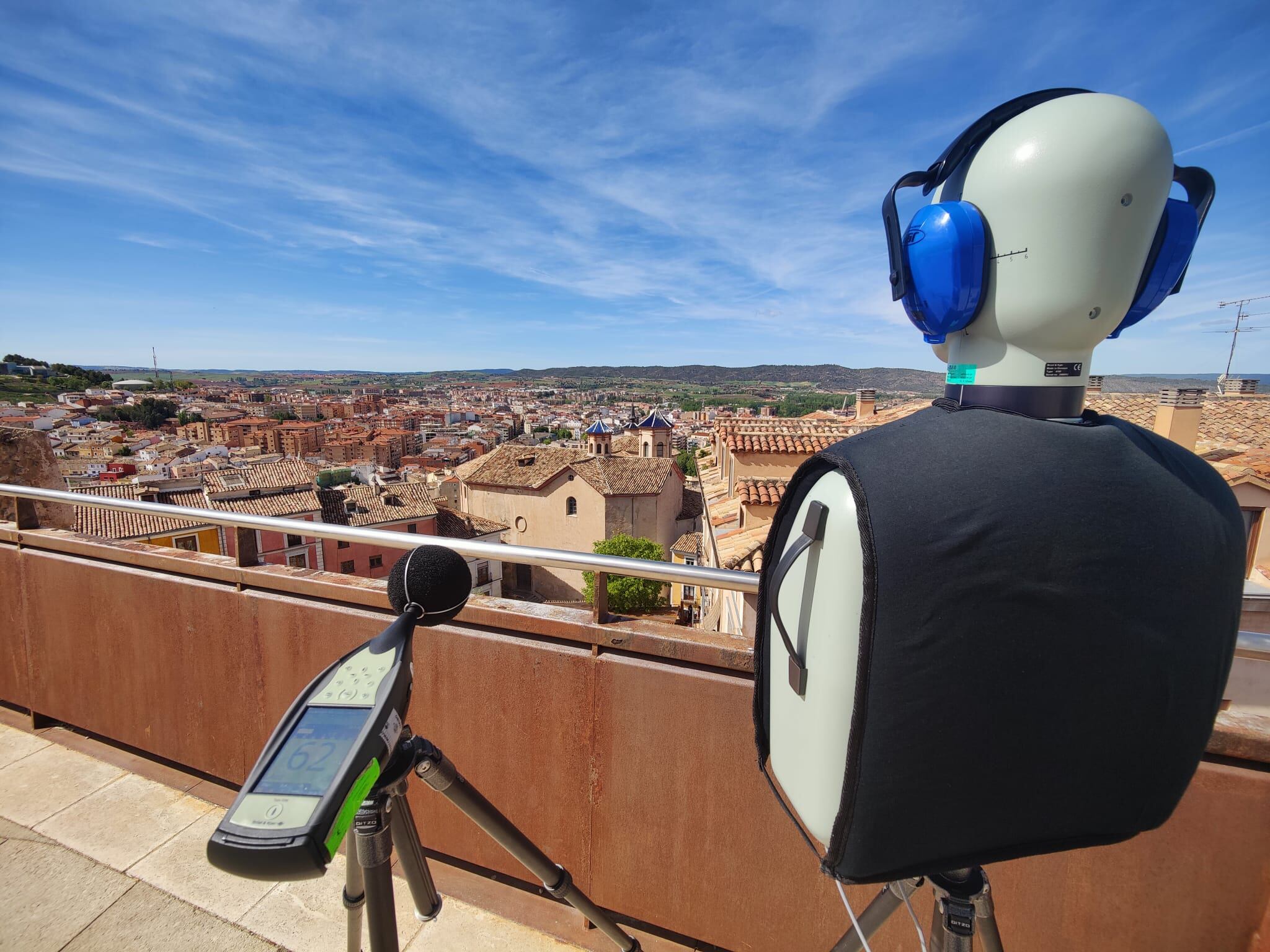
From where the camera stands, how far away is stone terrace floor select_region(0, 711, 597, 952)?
1.92m

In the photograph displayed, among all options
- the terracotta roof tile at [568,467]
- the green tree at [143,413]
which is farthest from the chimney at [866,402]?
the green tree at [143,413]

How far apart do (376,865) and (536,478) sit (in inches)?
1325

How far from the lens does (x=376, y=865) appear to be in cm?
103

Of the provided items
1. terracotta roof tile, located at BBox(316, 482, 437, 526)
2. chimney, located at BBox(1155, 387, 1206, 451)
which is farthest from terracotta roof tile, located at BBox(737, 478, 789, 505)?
terracotta roof tile, located at BBox(316, 482, 437, 526)

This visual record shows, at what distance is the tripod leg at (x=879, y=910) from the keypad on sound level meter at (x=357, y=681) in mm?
927

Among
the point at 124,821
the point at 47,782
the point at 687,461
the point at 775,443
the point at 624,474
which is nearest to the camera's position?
the point at 124,821

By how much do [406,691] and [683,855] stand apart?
1.23m

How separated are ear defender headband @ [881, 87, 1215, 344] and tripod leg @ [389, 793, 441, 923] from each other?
1258mm

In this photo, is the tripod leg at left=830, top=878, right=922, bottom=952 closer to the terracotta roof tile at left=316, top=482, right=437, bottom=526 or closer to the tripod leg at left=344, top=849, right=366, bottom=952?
the tripod leg at left=344, top=849, right=366, bottom=952

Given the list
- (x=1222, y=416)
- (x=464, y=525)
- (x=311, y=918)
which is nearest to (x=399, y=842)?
(x=311, y=918)

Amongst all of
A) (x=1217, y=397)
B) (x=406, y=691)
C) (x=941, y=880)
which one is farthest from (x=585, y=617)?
(x=1217, y=397)

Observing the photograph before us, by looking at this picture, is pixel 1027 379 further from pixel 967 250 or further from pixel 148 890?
pixel 148 890

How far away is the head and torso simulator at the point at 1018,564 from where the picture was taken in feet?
2.62

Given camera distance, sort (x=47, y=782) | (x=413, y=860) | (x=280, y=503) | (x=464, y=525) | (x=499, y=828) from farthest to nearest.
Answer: (x=464, y=525)
(x=280, y=503)
(x=47, y=782)
(x=499, y=828)
(x=413, y=860)
